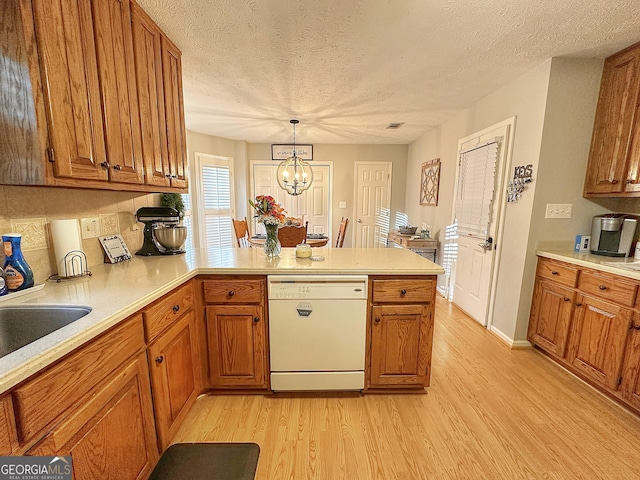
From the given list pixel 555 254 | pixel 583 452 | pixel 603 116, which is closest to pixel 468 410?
pixel 583 452

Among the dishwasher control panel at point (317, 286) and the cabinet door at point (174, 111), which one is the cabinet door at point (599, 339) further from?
the cabinet door at point (174, 111)

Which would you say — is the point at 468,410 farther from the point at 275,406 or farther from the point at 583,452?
the point at 275,406

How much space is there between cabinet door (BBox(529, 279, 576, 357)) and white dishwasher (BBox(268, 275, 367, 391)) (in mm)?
1637

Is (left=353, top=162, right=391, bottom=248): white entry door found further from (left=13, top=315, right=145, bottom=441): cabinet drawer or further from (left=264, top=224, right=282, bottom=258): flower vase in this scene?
(left=13, top=315, right=145, bottom=441): cabinet drawer

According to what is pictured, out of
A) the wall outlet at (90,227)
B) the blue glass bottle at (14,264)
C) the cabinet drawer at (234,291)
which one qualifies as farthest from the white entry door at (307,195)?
the blue glass bottle at (14,264)

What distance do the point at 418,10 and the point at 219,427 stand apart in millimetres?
2728

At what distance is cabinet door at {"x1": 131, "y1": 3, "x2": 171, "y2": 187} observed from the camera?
1581 mm

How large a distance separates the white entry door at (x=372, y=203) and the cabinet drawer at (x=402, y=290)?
3.90 m

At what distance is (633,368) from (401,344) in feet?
4.56

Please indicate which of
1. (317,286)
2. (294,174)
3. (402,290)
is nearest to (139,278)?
(317,286)

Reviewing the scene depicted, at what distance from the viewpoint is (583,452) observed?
142 centimetres

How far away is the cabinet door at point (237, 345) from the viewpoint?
169 centimetres

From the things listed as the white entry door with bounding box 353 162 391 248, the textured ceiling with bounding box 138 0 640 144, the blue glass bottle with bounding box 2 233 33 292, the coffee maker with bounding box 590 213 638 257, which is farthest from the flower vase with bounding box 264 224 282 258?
the white entry door with bounding box 353 162 391 248

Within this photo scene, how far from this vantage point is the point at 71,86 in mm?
1143
